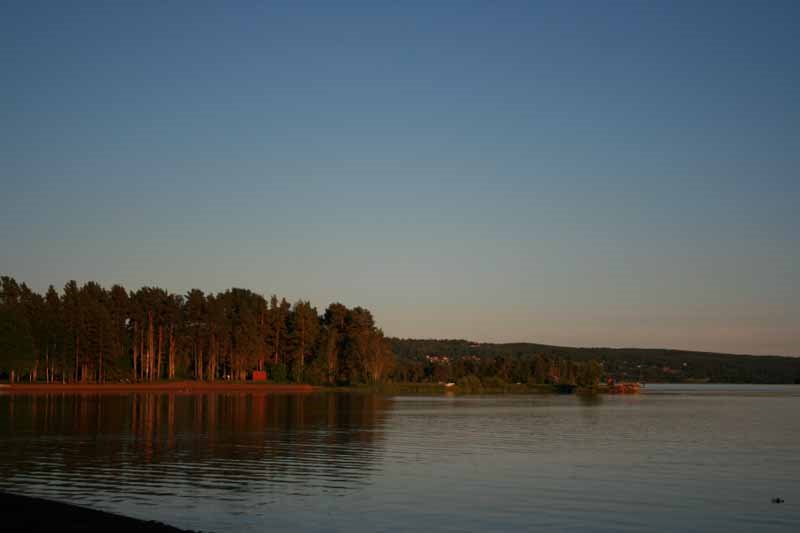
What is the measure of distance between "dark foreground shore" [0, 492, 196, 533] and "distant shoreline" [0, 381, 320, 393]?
112387mm

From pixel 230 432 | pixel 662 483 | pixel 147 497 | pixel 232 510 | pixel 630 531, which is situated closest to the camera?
pixel 630 531

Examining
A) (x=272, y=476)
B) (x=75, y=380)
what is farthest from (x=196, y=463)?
(x=75, y=380)

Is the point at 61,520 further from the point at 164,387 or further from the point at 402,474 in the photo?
the point at 164,387

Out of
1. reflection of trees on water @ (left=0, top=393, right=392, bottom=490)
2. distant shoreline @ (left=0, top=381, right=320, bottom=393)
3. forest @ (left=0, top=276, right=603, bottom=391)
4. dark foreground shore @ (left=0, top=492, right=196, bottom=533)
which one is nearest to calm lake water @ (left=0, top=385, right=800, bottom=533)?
reflection of trees on water @ (left=0, top=393, right=392, bottom=490)

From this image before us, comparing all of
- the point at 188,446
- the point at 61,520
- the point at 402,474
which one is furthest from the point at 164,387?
the point at 61,520

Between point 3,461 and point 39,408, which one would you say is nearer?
point 3,461

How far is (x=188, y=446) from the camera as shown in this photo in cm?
5159

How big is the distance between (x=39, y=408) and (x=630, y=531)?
242 feet

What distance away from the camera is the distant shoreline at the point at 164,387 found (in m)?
136

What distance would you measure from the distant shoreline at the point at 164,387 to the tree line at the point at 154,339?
396cm

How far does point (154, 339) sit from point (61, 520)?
515 ft

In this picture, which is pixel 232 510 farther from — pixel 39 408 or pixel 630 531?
pixel 39 408

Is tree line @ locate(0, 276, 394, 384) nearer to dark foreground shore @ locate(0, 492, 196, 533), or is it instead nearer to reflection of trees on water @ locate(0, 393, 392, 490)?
reflection of trees on water @ locate(0, 393, 392, 490)

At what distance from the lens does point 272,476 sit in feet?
127
